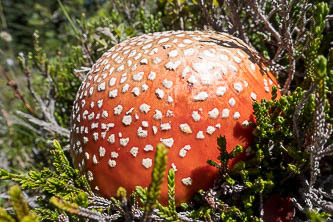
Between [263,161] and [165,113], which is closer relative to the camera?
[165,113]

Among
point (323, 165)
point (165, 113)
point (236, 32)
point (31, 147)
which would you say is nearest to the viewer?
point (165, 113)

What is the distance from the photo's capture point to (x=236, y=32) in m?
1.78

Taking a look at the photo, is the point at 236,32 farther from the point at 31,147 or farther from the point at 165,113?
the point at 31,147

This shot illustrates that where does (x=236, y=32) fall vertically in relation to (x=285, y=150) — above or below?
above

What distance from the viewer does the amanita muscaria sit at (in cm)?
120

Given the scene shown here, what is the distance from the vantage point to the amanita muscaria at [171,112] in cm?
120

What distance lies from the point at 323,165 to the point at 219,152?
0.81 metres

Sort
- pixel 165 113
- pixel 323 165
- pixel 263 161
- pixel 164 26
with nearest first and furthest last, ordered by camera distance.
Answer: pixel 165 113 → pixel 263 161 → pixel 323 165 → pixel 164 26

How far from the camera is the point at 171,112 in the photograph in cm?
120

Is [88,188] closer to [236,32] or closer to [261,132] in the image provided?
[261,132]

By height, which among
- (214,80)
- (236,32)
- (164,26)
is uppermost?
(164,26)

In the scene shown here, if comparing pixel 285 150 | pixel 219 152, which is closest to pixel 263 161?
pixel 285 150

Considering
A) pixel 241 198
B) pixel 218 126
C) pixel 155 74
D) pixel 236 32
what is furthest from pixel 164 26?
pixel 241 198

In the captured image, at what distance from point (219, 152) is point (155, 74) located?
0.43 m
